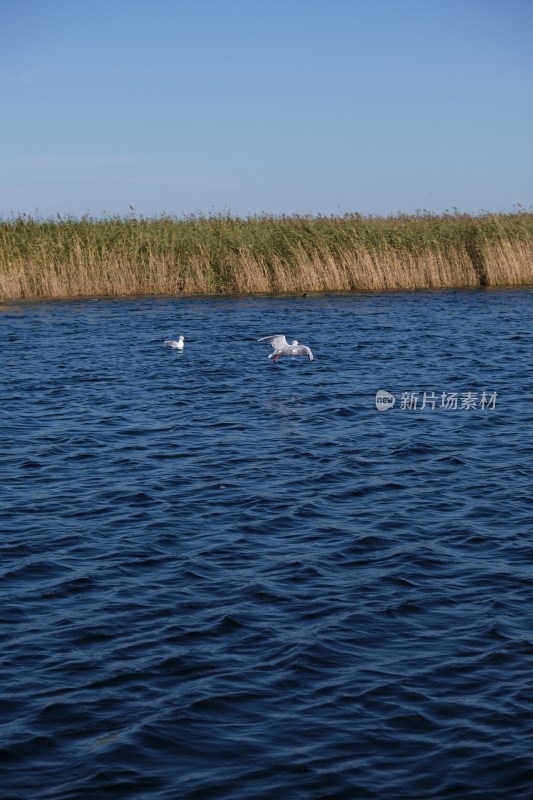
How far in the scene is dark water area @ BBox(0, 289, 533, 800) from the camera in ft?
18.9

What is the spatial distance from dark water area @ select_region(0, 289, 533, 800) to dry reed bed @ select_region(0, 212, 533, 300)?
1431 centimetres

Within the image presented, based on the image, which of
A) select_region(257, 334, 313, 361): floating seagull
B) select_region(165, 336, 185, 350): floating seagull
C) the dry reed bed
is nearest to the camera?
select_region(257, 334, 313, 361): floating seagull

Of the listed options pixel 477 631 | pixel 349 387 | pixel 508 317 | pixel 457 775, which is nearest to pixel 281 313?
pixel 508 317

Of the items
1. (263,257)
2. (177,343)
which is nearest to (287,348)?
(177,343)

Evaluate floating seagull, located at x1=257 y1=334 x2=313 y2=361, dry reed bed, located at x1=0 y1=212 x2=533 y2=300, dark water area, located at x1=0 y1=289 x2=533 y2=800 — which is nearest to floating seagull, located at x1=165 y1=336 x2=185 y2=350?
floating seagull, located at x1=257 y1=334 x2=313 y2=361

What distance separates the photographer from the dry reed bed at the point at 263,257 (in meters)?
31.3

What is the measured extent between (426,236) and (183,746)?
92.4ft

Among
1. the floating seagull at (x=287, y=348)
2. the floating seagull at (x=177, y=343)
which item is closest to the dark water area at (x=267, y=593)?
the floating seagull at (x=287, y=348)

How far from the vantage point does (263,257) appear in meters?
32.4

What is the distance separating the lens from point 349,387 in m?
17.9

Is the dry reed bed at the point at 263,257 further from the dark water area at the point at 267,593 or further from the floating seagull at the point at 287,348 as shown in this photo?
the dark water area at the point at 267,593

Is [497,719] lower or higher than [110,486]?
lower

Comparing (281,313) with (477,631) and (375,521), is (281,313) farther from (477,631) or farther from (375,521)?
(477,631)

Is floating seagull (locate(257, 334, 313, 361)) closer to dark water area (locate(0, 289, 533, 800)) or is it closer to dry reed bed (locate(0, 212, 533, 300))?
dark water area (locate(0, 289, 533, 800))
